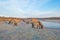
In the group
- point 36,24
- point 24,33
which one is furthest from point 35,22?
point 24,33

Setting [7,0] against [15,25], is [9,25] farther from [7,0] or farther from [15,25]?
[7,0]

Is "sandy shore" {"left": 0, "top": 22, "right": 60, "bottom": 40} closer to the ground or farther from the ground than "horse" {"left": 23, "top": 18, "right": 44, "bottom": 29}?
closer to the ground

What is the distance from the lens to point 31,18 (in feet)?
6.18

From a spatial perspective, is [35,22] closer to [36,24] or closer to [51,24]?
[36,24]

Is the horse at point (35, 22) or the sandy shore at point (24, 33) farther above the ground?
the horse at point (35, 22)

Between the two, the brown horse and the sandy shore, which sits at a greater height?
the brown horse

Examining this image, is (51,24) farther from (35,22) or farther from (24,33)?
(24,33)

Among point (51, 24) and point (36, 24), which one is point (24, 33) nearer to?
Answer: point (36, 24)

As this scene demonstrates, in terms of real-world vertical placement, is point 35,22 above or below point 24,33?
above

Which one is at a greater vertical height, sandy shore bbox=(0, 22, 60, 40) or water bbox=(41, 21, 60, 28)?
water bbox=(41, 21, 60, 28)

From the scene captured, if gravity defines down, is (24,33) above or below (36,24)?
below

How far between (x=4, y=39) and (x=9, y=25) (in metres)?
0.24

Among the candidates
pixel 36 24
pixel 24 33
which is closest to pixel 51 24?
pixel 36 24

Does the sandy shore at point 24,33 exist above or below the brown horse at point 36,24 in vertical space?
below
